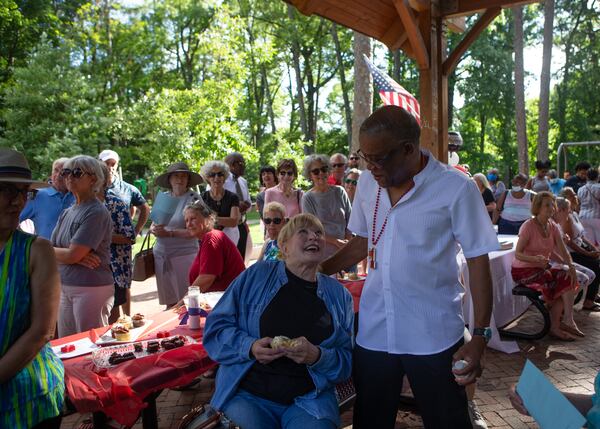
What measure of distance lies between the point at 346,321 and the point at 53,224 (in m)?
3.46

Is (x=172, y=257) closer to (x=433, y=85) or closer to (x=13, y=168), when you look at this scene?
(x=13, y=168)

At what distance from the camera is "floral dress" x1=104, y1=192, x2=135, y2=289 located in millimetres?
4590

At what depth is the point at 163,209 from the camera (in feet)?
17.0

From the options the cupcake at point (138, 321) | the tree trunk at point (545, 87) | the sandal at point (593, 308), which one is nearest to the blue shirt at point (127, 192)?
the cupcake at point (138, 321)

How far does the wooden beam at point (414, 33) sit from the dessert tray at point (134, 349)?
3.58 metres

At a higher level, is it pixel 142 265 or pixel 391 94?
pixel 391 94

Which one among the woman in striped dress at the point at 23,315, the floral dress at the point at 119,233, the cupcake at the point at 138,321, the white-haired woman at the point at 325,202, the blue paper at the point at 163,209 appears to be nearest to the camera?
the woman in striped dress at the point at 23,315

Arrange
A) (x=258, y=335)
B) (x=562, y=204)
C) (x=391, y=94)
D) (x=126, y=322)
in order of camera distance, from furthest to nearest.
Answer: (x=562, y=204) → (x=391, y=94) → (x=126, y=322) → (x=258, y=335)

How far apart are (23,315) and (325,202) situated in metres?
3.68

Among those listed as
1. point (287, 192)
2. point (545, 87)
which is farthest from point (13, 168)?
point (545, 87)

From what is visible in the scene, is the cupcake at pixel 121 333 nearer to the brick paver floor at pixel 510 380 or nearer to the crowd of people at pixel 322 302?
the crowd of people at pixel 322 302

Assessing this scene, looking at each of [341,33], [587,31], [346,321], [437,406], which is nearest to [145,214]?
[346,321]

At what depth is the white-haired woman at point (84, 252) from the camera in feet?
11.4

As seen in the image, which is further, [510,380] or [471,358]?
[510,380]
